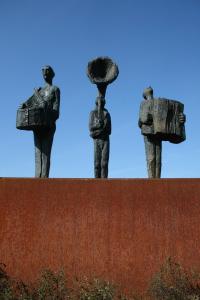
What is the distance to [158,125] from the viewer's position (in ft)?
19.7

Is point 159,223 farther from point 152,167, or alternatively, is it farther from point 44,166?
point 44,166

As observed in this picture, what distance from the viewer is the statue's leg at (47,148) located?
245 inches

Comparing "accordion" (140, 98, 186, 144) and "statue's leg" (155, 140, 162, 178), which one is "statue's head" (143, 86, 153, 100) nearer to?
"accordion" (140, 98, 186, 144)

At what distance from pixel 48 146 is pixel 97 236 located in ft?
6.00

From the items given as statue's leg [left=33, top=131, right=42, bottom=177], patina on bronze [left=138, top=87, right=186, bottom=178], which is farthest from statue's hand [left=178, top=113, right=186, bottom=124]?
statue's leg [left=33, top=131, right=42, bottom=177]

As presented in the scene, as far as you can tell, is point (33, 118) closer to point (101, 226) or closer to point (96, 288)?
point (101, 226)

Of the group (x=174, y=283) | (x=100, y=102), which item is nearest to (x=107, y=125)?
(x=100, y=102)

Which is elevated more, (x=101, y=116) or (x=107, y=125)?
(x=101, y=116)

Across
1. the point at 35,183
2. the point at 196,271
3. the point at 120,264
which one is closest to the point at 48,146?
the point at 35,183

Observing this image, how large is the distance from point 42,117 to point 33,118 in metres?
0.12

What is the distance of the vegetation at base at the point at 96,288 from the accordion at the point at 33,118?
6.48 ft

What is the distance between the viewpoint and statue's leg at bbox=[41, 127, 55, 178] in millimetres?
6234

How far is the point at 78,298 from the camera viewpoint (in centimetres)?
440

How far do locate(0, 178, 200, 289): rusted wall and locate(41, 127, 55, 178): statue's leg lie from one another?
112cm
